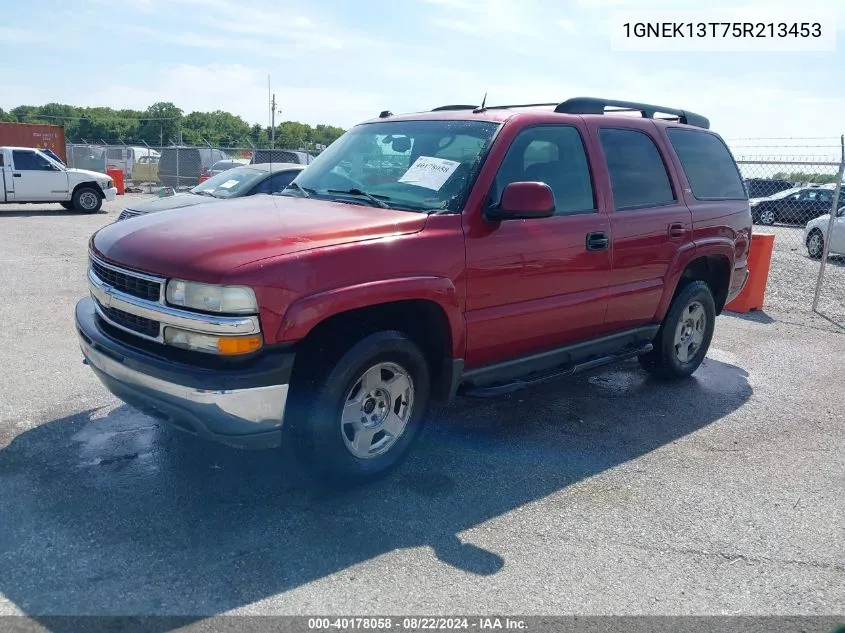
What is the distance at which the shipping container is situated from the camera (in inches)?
1043

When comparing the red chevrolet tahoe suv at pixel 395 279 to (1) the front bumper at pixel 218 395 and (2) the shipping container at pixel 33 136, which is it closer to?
(1) the front bumper at pixel 218 395

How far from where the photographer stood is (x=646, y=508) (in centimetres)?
394

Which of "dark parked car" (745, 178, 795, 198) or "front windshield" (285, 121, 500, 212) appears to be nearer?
"front windshield" (285, 121, 500, 212)

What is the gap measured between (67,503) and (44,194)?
17.2 meters

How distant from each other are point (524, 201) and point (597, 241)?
0.97 meters

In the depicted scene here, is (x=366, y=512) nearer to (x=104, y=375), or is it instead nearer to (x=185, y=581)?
(x=185, y=581)

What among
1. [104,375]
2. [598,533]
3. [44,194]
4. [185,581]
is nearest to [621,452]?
[598,533]

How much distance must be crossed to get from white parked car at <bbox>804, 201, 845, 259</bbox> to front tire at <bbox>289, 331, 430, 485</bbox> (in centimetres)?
1328

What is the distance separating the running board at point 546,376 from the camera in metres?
4.34

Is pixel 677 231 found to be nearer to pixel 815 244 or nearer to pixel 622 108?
pixel 622 108

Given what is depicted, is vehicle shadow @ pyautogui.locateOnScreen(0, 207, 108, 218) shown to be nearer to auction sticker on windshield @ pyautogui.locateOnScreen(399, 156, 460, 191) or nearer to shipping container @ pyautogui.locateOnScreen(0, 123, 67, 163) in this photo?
shipping container @ pyautogui.locateOnScreen(0, 123, 67, 163)

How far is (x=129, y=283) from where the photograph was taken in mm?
3662

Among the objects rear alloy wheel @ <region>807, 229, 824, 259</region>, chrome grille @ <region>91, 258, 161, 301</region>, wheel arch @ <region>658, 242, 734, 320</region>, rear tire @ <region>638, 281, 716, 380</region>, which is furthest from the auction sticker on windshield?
rear alloy wheel @ <region>807, 229, 824, 259</region>

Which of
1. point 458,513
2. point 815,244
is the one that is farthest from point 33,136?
point 458,513
